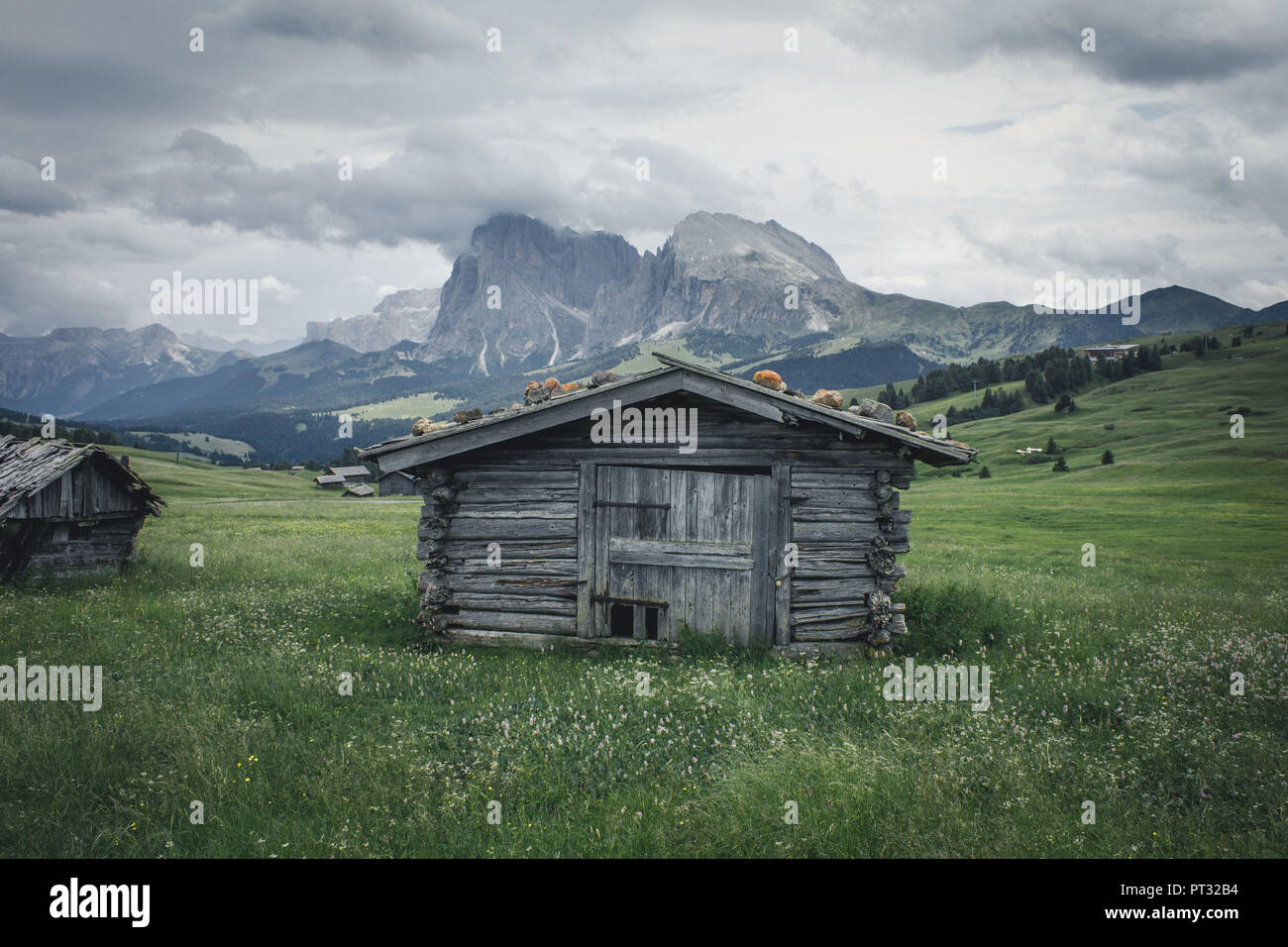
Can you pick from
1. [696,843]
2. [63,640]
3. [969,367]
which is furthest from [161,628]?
[969,367]

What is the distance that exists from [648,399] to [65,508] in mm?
15141

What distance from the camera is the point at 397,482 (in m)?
12.3

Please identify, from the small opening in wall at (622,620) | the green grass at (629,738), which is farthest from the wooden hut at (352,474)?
the small opening in wall at (622,620)

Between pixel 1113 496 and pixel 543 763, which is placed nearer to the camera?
pixel 543 763

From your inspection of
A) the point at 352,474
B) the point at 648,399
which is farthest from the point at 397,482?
the point at 352,474

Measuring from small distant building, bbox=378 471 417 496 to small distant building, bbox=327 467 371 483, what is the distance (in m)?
101

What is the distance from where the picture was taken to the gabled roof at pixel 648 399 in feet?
34.8

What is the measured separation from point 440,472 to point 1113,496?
48680 mm

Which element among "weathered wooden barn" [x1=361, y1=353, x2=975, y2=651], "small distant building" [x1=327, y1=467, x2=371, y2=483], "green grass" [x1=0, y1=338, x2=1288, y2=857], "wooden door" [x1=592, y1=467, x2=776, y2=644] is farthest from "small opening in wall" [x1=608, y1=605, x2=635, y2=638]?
"small distant building" [x1=327, y1=467, x2=371, y2=483]

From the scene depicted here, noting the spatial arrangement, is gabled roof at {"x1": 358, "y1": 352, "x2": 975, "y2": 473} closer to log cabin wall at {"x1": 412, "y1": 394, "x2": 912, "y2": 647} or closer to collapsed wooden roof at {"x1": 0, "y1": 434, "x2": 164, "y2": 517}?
log cabin wall at {"x1": 412, "y1": 394, "x2": 912, "y2": 647}

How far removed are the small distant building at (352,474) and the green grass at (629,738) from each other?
9671 centimetres

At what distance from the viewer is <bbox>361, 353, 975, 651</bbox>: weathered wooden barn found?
11.1 m
